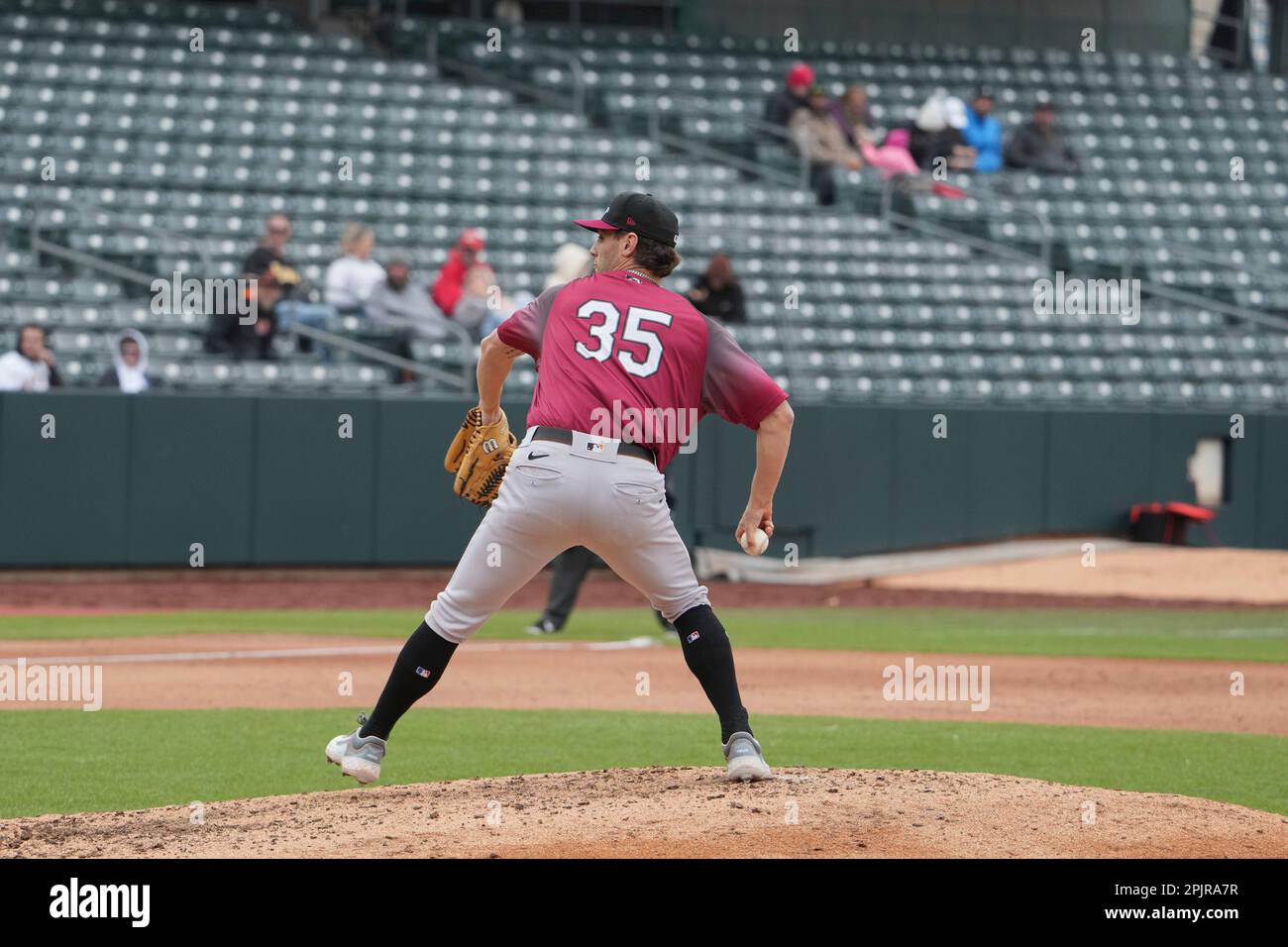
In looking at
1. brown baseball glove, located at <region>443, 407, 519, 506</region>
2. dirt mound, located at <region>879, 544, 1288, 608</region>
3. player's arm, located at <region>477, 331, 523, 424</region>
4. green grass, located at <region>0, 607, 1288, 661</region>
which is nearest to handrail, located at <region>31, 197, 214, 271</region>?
green grass, located at <region>0, 607, 1288, 661</region>

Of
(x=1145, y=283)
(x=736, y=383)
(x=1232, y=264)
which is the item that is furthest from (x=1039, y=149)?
(x=736, y=383)

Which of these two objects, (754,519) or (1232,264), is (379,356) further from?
(754,519)

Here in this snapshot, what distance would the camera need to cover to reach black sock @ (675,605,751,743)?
567 centimetres

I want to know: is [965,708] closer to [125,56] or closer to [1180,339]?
[1180,339]

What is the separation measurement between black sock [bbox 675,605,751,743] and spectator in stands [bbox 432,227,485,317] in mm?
11710

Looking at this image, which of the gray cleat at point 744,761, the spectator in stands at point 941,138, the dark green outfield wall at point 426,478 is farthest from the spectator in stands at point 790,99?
the gray cleat at point 744,761

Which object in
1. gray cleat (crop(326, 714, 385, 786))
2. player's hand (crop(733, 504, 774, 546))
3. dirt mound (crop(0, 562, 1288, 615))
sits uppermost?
player's hand (crop(733, 504, 774, 546))

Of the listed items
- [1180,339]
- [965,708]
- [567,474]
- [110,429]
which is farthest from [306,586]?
[567,474]

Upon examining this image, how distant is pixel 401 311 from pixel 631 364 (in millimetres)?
11601

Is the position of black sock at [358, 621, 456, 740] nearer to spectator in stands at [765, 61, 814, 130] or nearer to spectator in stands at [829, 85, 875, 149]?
→ spectator in stands at [765, 61, 814, 130]

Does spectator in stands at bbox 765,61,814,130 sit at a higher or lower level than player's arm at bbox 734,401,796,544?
higher

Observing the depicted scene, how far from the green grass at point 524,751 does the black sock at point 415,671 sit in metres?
0.93

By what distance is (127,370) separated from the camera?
1545cm

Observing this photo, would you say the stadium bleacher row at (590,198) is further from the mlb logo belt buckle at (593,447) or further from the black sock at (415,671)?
the mlb logo belt buckle at (593,447)
